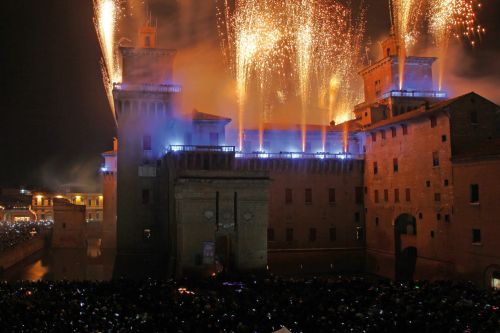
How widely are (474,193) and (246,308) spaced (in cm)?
2112

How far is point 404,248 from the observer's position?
40719 mm

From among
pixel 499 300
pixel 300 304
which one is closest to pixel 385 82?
pixel 499 300

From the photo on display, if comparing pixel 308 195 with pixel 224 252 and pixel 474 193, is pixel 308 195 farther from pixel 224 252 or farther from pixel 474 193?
pixel 474 193

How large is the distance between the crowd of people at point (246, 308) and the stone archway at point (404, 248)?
16.8 m

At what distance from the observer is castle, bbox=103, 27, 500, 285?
32.6 metres

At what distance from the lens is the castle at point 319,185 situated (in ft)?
107

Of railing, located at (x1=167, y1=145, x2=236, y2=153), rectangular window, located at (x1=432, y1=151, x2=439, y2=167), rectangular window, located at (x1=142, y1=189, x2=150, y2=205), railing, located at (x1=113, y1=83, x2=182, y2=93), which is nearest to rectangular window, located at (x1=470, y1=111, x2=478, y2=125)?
rectangular window, located at (x1=432, y1=151, x2=439, y2=167)

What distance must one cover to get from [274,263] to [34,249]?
28589 mm

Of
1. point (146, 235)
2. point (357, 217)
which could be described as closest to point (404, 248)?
point (357, 217)

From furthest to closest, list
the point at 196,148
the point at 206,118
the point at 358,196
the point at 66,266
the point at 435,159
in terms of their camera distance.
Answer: the point at 66,266, the point at 358,196, the point at 206,118, the point at 196,148, the point at 435,159

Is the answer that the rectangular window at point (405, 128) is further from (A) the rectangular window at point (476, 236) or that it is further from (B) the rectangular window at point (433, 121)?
(A) the rectangular window at point (476, 236)

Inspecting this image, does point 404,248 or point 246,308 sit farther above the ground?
point 404,248

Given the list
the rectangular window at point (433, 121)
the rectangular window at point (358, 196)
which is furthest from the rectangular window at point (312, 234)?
the rectangular window at point (433, 121)

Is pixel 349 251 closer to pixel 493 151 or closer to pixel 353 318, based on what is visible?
pixel 493 151
